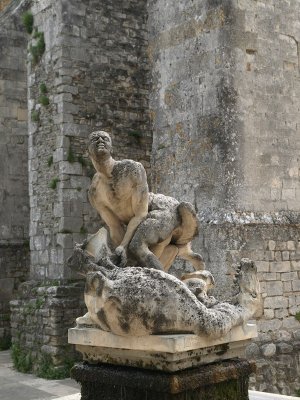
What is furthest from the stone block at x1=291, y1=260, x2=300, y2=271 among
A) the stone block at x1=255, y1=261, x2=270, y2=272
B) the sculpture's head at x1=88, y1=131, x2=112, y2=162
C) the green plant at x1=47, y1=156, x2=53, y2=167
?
the sculpture's head at x1=88, y1=131, x2=112, y2=162

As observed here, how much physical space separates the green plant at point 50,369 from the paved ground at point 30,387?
110mm

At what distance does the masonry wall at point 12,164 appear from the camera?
12586mm

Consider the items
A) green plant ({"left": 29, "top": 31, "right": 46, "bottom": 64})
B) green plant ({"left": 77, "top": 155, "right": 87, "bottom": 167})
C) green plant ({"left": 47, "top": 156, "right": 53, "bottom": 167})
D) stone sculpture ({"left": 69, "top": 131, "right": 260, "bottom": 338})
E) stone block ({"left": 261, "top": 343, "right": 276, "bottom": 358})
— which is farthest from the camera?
green plant ({"left": 29, "top": 31, "right": 46, "bottom": 64})

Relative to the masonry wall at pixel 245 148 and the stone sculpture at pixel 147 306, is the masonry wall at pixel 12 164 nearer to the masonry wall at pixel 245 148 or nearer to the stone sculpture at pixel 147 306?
the masonry wall at pixel 245 148

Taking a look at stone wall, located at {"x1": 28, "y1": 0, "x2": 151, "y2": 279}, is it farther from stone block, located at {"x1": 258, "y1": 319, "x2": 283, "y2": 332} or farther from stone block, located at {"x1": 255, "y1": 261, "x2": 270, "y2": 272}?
stone block, located at {"x1": 258, "y1": 319, "x2": 283, "y2": 332}

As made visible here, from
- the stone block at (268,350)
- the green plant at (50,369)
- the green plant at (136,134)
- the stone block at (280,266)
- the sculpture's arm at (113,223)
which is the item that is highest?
the green plant at (136,134)

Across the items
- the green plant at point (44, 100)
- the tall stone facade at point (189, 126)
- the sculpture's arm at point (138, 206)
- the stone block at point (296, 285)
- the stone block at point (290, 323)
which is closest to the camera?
the sculpture's arm at point (138, 206)

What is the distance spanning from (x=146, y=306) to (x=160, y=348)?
0.90ft

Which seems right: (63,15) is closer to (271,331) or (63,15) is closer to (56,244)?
(56,244)

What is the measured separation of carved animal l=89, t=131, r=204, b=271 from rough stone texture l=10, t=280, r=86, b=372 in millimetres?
5060

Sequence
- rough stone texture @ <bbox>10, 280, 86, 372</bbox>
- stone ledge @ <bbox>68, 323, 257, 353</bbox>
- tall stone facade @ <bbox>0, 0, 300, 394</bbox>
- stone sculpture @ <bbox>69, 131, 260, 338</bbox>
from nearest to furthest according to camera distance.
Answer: stone ledge @ <bbox>68, 323, 257, 353</bbox> < stone sculpture @ <bbox>69, 131, 260, 338</bbox> < tall stone facade @ <bbox>0, 0, 300, 394</bbox> < rough stone texture @ <bbox>10, 280, 86, 372</bbox>

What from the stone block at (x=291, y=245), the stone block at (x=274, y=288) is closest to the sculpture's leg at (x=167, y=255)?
the stone block at (x=274, y=288)

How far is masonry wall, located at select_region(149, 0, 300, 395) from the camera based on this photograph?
891 centimetres

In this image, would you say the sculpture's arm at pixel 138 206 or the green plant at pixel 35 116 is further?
the green plant at pixel 35 116
